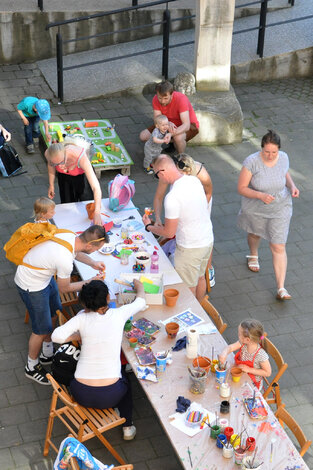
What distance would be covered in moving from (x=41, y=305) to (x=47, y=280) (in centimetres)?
26

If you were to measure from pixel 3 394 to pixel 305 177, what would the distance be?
5414mm

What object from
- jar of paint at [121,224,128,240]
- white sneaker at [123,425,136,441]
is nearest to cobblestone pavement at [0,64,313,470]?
white sneaker at [123,425,136,441]

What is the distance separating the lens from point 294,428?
5699mm

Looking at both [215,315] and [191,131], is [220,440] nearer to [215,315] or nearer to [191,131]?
[215,315]

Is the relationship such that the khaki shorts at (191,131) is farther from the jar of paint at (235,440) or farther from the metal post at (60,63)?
the jar of paint at (235,440)

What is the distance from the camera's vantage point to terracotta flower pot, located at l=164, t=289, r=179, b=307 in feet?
21.9

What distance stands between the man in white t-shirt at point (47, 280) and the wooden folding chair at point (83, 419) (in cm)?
84

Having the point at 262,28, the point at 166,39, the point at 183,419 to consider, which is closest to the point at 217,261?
the point at 183,419

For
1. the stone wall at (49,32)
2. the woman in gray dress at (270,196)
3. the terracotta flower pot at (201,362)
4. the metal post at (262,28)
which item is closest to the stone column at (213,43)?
the metal post at (262,28)

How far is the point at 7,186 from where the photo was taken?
9.90 metres

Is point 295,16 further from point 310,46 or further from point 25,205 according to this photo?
point 25,205

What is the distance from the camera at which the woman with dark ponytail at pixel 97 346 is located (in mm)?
5879

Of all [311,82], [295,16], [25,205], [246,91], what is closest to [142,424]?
[25,205]

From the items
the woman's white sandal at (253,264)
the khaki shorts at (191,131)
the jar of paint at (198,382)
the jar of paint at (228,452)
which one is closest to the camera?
the jar of paint at (228,452)
